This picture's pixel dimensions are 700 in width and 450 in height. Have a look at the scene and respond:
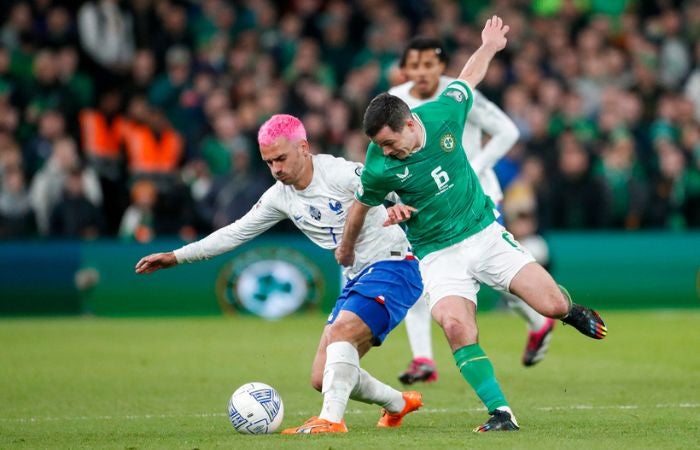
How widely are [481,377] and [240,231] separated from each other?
191 cm

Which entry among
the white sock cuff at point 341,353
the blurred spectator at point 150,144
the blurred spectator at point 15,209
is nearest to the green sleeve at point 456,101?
the white sock cuff at point 341,353

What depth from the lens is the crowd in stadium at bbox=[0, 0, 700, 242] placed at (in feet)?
60.0

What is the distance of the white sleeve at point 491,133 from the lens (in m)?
10.6

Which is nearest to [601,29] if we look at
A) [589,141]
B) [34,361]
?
[589,141]

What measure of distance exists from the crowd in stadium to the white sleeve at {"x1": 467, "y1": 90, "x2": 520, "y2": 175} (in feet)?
18.6

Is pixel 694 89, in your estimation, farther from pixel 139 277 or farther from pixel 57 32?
pixel 57 32

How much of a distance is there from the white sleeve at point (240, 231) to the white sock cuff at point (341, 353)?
39.6 inches

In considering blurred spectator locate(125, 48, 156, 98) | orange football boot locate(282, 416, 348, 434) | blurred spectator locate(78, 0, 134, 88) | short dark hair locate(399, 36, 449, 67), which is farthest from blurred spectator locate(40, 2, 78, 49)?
orange football boot locate(282, 416, 348, 434)

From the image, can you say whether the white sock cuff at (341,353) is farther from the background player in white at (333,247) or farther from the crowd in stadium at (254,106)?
the crowd in stadium at (254,106)

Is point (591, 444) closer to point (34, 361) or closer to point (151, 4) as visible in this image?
point (34, 361)

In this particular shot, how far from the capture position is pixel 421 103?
→ 10.8m

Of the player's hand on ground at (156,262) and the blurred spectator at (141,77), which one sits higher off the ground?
the blurred spectator at (141,77)

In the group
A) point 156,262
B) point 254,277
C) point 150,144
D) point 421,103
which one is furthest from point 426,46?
point 150,144

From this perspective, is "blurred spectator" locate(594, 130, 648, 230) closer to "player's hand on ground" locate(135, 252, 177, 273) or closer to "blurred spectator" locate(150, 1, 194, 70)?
"blurred spectator" locate(150, 1, 194, 70)
